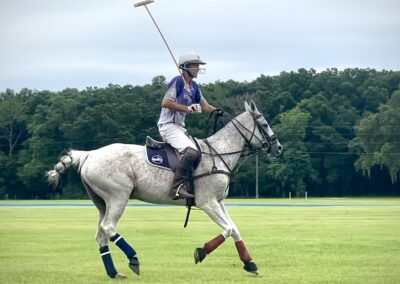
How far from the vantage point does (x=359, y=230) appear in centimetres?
2741

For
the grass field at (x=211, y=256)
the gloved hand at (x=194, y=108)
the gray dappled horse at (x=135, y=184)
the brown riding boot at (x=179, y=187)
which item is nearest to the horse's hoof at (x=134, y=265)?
the gray dappled horse at (x=135, y=184)

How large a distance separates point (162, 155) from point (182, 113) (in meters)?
0.87

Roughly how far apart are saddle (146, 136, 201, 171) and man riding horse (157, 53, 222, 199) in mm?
108

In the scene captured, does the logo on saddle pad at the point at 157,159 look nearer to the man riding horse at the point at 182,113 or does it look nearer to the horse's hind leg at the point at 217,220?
the man riding horse at the point at 182,113

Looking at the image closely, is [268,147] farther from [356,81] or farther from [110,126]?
[356,81]

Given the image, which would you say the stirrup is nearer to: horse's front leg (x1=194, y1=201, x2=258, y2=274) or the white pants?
horse's front leg (x1=194, y1=201, x2=258, y2=274)

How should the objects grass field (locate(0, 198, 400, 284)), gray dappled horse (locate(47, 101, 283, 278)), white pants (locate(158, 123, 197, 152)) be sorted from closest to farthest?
grass field (locate(0, 198, 400, 284)) → gray dappled horse (locate(47, 101, 283, 278)) → white pants (locate(158, 123, 197, 152))

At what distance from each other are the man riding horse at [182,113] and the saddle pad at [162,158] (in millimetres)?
146

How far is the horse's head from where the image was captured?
15.7m

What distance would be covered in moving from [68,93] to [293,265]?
371 feet

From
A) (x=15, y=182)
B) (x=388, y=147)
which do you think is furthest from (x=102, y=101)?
(x=388, y=147)

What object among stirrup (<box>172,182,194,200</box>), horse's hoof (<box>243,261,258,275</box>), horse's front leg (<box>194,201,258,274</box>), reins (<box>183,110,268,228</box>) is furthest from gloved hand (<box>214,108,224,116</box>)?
horse's hoof (<box>243,261,258,275</box>)

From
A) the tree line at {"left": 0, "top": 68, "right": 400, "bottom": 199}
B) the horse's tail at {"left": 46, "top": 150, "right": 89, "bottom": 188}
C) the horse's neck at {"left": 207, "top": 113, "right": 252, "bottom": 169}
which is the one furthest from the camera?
the tree line at {"left": 0, "top": 68, "right": 400, "bottom": 199}

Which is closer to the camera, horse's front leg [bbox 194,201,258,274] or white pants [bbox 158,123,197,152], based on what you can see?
horse's front leg [bbox 194,201,258,274]
